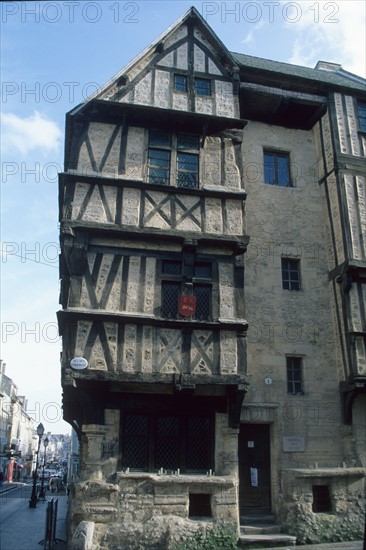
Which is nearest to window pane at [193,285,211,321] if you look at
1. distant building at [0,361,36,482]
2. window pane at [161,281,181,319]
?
window pane at [161,281,181,319]

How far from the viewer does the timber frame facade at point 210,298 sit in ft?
38.1

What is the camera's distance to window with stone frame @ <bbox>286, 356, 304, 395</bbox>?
14.1 metres

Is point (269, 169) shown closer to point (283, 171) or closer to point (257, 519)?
point (283, 171)

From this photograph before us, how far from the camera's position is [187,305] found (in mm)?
12406

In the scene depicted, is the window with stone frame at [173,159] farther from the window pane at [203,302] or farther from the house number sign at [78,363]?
the house number sign at [78,363]

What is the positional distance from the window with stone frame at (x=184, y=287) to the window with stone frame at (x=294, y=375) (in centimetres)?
327

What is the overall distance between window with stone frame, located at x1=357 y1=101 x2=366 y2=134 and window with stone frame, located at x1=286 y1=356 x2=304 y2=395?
797 cm

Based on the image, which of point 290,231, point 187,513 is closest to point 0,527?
point 187,513

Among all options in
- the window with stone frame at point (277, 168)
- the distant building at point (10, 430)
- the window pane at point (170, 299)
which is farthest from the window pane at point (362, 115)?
the distant building at point (10, 430)

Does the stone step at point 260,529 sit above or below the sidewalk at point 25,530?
above

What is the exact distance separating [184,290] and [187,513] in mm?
5129

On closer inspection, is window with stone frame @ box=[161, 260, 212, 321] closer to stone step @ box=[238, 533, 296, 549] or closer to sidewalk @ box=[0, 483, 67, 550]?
stone step @ box=[238, 533, 296, 549]

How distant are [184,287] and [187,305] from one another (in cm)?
50

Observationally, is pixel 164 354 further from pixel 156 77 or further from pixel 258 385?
pixel 156 77
